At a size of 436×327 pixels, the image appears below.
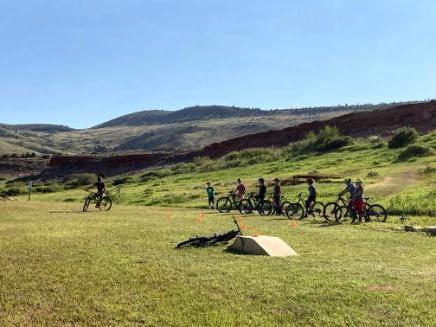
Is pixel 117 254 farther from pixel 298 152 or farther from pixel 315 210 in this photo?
pixel 298 152

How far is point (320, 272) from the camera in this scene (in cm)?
1323

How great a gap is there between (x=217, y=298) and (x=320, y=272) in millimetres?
3267

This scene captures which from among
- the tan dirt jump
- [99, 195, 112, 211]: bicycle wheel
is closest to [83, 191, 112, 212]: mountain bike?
[99, 195, 112, 211]: bicycle wheel

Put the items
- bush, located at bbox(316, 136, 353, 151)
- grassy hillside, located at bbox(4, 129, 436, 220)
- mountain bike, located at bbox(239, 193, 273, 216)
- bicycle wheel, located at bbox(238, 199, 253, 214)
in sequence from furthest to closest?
bush, located at bbox(316, 136, 353, 151), grassy hillside, located at bbox(4, 129, 436, 220), bicycle wheel, located at bbox(238, 199, 253, 214), mountain bike, located at bbox(239, 193, 273, 216)

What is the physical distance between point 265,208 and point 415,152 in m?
28.2

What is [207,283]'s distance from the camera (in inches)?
474

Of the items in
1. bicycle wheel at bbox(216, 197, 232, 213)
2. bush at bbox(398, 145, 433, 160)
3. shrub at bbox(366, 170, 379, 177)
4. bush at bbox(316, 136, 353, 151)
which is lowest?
bicycle wheel at bbox(216, 197, 232, 213)

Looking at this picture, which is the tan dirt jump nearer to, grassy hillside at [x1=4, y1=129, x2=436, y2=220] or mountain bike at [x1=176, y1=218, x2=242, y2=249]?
mountain bike at [x1=176, y1=218, x2=242, y2=249]

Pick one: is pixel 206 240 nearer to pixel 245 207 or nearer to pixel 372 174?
pixel 245 207

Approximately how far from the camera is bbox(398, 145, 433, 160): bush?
5509 cm

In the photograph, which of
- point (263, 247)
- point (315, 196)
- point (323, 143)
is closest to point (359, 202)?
point (315, 196)

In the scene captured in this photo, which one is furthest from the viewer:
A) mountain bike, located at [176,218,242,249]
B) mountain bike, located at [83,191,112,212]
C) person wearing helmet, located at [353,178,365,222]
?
mountain bike, located at [83,191,112,212]

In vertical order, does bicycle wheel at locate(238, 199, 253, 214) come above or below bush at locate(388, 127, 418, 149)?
below

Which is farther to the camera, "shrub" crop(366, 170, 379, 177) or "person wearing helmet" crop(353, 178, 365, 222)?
"shrub" crop(366, 170, 379, 177)
